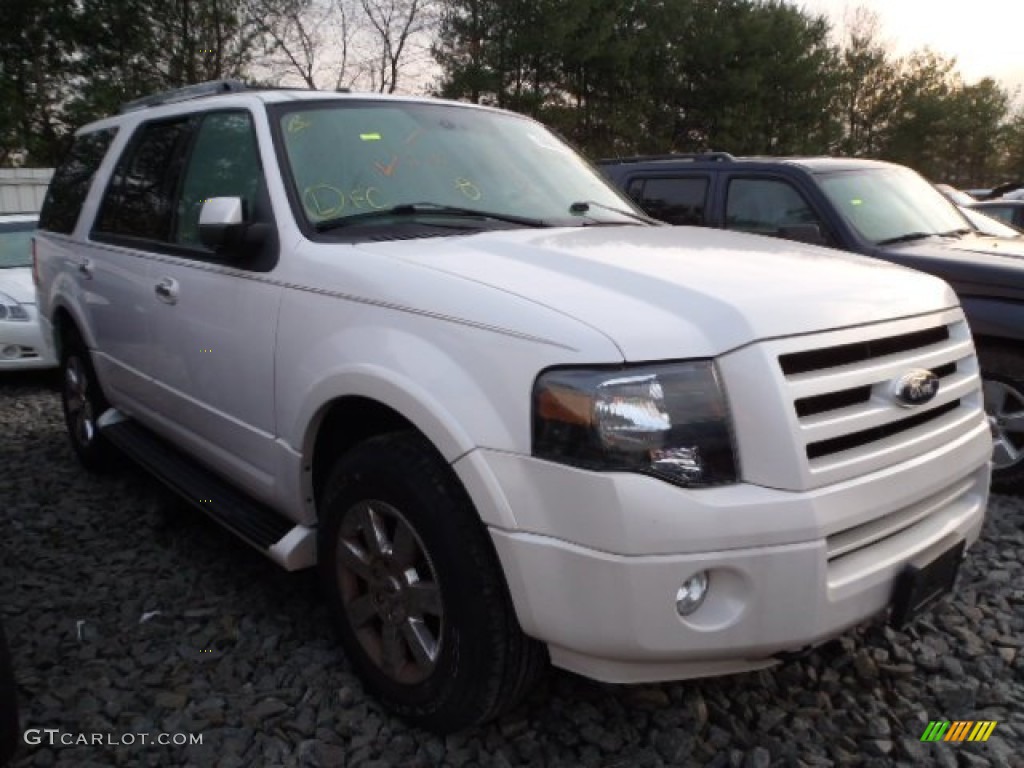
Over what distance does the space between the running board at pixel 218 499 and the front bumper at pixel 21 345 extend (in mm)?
3387

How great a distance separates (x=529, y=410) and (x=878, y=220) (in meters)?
4.12

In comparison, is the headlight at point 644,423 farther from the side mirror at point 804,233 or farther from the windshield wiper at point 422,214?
the side mirror at point 804,233

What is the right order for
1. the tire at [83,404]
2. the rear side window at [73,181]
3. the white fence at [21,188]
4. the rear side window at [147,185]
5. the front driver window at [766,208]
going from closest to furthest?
the rear side window at [147,185] < the rear side window at [73,181] < the tire at [83,404] < the front driver window at [766,208] < the white fence at [21,188]

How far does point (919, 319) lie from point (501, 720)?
1601mm

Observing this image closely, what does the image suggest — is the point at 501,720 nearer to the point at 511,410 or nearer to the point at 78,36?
the point at 511,410

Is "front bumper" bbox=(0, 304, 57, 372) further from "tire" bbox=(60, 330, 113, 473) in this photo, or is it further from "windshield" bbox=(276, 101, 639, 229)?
"windshield" bbox=(276, 101, 639, 229)

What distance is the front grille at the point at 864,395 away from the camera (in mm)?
1927

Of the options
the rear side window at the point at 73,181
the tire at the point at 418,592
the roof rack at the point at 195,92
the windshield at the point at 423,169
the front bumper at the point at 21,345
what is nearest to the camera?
the tire at the point at 418,592

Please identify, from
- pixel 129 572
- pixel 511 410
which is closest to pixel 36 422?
pixel 129 572

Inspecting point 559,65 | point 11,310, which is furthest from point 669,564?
point 559,65

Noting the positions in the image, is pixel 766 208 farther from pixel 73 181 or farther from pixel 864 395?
pixel 73 181

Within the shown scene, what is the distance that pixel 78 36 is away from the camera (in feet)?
67.3

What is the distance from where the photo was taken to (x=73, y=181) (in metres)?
4.55

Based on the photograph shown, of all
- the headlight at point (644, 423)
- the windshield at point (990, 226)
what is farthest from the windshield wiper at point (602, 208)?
the windshield at point (990, 226)
